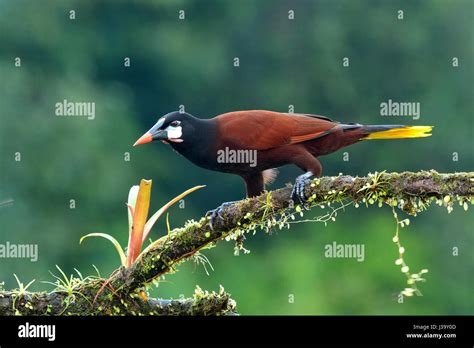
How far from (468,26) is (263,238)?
150 inches

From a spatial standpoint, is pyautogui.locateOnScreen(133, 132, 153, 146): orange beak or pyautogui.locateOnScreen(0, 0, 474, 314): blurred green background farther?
pyautogui.locateOnScreen(0, 0, 474, 314): blurred green background

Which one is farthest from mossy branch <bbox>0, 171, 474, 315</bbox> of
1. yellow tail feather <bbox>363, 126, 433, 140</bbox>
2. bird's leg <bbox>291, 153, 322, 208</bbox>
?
yellow tail feather <bbox>363, 126, 433, 140</bbox>

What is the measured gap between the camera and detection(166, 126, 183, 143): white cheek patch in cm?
388

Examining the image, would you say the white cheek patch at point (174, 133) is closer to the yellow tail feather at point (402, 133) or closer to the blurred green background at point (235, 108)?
the yellow tail feather at point (402, 133)

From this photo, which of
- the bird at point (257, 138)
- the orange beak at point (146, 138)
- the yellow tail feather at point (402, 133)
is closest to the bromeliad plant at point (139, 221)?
the orange beak at point (146, 138)

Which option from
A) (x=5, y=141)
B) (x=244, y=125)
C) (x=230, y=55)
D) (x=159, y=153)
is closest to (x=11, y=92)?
(x=5, y=141)

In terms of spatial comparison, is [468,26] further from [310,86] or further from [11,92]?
[11,92]

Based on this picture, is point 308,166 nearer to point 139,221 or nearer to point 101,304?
point 139,221

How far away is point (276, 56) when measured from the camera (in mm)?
12109

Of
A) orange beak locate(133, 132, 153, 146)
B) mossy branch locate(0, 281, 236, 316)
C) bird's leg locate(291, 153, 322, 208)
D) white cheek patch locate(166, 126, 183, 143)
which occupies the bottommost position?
mossy branch locate(0, 281, 236, 316)

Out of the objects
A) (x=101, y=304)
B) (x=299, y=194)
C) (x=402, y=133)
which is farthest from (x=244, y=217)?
(x=402, y=133)

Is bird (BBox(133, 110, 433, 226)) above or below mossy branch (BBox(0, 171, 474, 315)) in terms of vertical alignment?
above

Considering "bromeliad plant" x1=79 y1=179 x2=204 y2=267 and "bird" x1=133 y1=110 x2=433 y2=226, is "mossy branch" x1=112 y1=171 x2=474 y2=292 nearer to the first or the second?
"bromeliad plant" x1=79 y1=179 x2=204 y2=267

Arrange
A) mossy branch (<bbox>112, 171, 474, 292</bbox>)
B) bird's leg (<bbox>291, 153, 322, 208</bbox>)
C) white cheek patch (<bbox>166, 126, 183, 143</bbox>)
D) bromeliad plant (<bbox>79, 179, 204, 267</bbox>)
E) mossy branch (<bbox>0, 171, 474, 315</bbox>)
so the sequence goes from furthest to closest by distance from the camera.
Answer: white cheek patch (<bbox>166, 126, 183, 143</bbox>) < bird's leg (<bbox>291, 153, 322, 208</bbox>) < bromeliad plant (<bbox>79, 179, 204, 267</bbox>) < mossy branch (<bbox>0, 171, 474, 315</bbox>) < mossy branch (<bbox>112, 171, 474, 292</bbox>)
